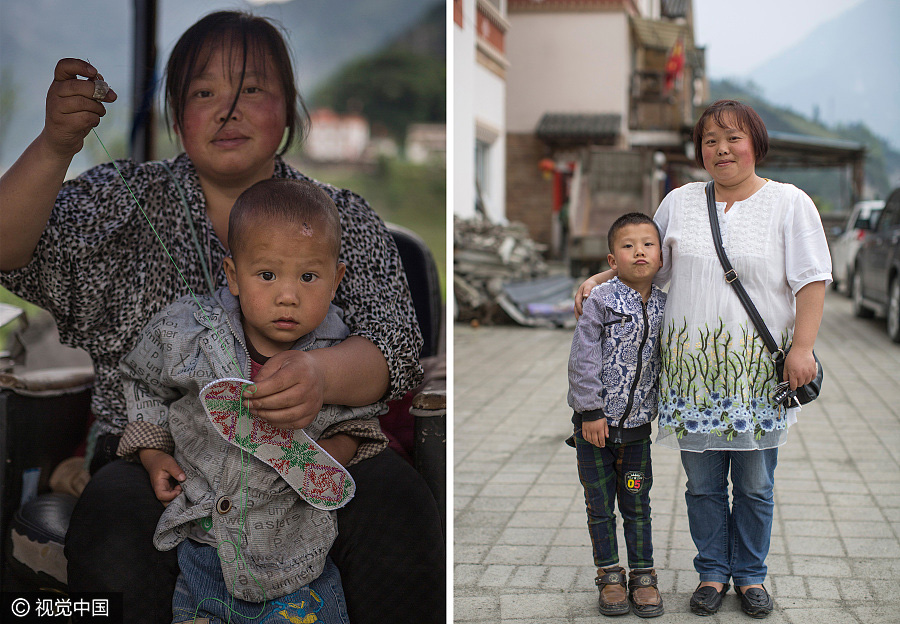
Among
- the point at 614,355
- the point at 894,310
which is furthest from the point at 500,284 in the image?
the point at 614,355

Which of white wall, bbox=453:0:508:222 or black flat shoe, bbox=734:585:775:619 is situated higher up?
white wall, bbox=453:0:508:222

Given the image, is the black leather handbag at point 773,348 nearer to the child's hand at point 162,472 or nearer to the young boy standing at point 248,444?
the young boy standing at point 248,444

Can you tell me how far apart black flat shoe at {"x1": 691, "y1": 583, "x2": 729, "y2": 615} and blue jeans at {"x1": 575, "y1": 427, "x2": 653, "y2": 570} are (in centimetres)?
18

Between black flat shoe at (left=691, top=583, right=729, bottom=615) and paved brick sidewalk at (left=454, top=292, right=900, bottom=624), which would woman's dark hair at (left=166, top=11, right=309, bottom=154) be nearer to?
paved brick sidewalk at (left=454, top=292, right=900, bottom=624)

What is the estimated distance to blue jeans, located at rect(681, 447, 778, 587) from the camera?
2459 millimetres

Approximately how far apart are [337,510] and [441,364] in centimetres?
92

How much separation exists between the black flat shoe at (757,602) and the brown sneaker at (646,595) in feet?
0.85

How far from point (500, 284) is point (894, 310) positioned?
4.37 metres

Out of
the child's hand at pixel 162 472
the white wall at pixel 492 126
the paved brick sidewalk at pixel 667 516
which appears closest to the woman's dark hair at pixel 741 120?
the paved brick sidewalk at pixel 667 516

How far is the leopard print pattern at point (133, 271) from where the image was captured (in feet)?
7.16

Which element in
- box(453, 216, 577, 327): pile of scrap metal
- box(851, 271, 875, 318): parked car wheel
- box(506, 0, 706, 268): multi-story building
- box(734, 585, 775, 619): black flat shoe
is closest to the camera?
box(734, 585, 775, 619): black flat shoe

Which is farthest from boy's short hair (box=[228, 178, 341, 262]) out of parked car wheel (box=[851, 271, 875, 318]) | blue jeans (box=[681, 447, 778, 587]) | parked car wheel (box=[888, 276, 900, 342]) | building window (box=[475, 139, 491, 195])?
building window (box=[475, 139, 491, 195])

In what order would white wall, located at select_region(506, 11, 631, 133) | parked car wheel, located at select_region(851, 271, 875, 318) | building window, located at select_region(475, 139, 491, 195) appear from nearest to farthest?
1. parked car wheel, located at select_region(851, 271, 875, 318)
2. building window, located at select_region(475, 139, 491, 195)
3. white wall, located at select_region(506, 11, 631, 133)

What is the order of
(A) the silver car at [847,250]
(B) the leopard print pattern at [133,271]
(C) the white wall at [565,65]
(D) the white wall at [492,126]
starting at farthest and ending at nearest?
(C) the white wall at [565,65]
(D) the white wall at [492,126]
(A) the silver car at [847,250]
(B) the leopard print pattern at [133,271]
